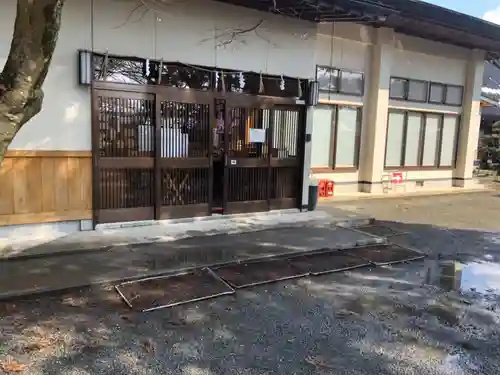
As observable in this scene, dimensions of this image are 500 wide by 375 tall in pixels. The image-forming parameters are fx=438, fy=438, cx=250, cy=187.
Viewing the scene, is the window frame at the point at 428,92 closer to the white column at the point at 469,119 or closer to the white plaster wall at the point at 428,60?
the white plaster wall at the point at 428,60

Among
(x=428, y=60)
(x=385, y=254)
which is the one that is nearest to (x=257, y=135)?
(x=385, y=254)

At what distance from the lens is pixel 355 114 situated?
12.4m

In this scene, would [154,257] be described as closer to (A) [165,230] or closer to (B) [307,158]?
(A) [165,230]

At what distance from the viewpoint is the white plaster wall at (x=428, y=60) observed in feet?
41.8

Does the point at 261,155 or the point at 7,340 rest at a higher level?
the point at 261,155

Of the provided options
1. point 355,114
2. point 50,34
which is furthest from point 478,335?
point 355,114

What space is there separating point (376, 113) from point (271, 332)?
372 inches

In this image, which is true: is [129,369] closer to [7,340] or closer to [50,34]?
[7,340]

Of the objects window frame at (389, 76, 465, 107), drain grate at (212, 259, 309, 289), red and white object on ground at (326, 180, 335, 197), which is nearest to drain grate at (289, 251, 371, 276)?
drain grate at (212, 259, 309, 289)

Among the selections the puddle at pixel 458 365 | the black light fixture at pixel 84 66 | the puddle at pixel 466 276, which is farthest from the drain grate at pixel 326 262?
the black light fixture at pixel 84 66

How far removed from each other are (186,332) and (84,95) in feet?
14.2

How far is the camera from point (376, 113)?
12.1m

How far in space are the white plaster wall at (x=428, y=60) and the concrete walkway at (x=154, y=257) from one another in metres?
7.12

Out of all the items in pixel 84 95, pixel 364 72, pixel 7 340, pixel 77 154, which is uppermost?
pixel 364 72
